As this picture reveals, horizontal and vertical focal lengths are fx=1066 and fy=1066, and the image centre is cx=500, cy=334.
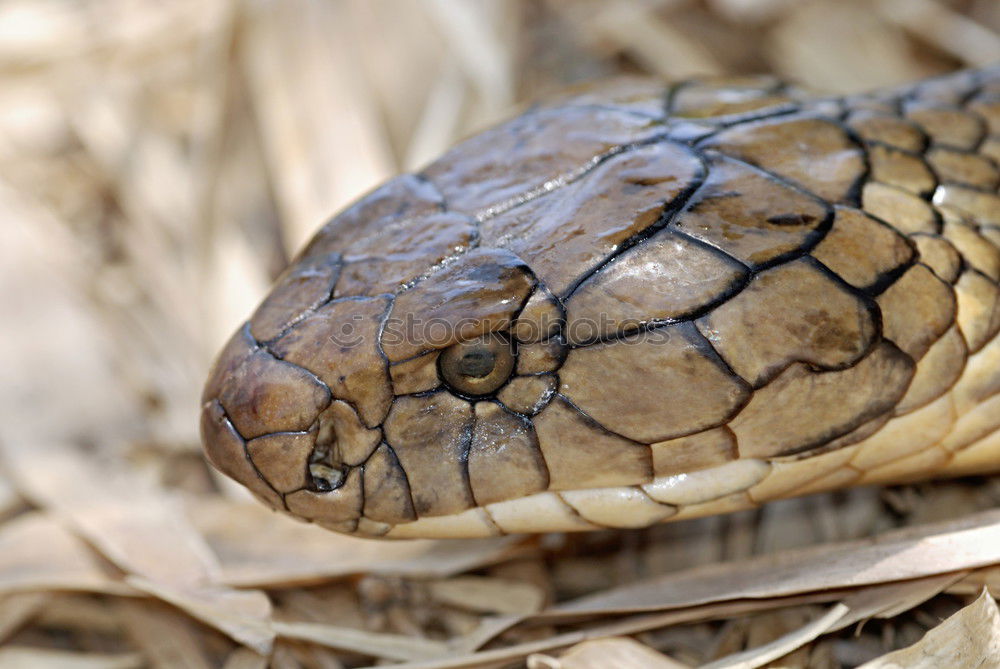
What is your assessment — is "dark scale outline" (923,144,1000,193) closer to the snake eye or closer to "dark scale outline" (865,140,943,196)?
"dark scale outline" (865,140,943,196)

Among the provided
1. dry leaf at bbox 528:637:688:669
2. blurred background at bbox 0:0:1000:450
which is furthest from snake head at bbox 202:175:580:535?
blurred background at bbox 0:0:1000:450

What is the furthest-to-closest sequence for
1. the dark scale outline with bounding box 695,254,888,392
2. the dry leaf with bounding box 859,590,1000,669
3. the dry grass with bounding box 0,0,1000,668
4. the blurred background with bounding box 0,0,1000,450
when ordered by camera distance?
the blurred background with bounding box 0,0,1000,450, the dry grass with bounding box 0,0,1000,668, the dark scale outline with bounding box 695,254,888,392, the dry leaf with bounding box 859,590,1000,669

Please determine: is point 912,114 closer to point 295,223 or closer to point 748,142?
point 748,142

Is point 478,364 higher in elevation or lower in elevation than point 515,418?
higher

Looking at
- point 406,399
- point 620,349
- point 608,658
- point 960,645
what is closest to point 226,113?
point 406,399

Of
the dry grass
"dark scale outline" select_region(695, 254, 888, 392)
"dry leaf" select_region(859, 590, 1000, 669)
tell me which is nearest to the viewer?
"dry leaf" select_region(859, 590, 1000, 669)

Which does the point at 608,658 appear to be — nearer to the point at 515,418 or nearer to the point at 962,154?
the point at 515,418

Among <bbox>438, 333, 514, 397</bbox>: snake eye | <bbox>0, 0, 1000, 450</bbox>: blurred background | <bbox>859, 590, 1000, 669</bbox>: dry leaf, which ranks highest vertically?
<bbox>438, 333, 514, 397</bbox>: snake eye

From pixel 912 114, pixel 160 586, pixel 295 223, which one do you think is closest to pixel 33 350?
pixel 295 223
